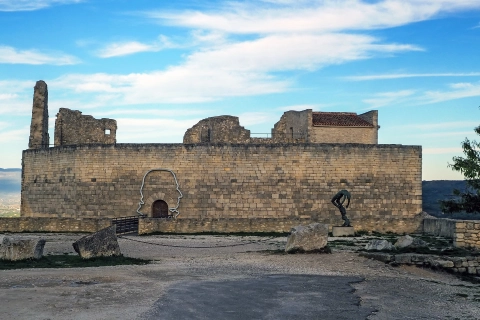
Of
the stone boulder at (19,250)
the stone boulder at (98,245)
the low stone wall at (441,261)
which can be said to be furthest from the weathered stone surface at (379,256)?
the stone boulder at (19,250)

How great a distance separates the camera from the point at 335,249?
630 inches

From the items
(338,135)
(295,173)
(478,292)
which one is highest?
(338,135)

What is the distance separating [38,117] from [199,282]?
2485 centimetres

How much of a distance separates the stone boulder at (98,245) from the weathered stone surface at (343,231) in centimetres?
912

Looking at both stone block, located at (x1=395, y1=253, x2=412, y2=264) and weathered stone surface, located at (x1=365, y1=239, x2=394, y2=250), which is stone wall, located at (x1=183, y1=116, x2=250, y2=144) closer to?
weathered stone surface, located at (x1=365, y1=239, x2=394, y2=250)

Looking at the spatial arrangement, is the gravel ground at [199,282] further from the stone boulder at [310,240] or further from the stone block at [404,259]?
the stone boulder at [310,240]

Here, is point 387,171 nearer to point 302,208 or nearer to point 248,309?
point 302,208

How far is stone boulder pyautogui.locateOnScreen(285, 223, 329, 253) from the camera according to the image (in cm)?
1470

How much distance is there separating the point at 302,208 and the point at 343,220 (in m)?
4.36

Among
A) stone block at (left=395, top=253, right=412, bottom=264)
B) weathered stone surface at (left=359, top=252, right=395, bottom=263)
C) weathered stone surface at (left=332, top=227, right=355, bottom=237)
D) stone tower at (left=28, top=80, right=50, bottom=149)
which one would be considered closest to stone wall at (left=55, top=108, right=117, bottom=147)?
stone tower at (left=28, top=80, right=50, bottom=149)

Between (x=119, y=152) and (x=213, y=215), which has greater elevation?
(x=119, y=152)

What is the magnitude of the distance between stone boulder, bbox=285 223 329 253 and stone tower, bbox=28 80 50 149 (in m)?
21.5

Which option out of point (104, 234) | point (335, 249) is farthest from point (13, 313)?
point (335, 249)

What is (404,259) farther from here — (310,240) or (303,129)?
(303,129)
